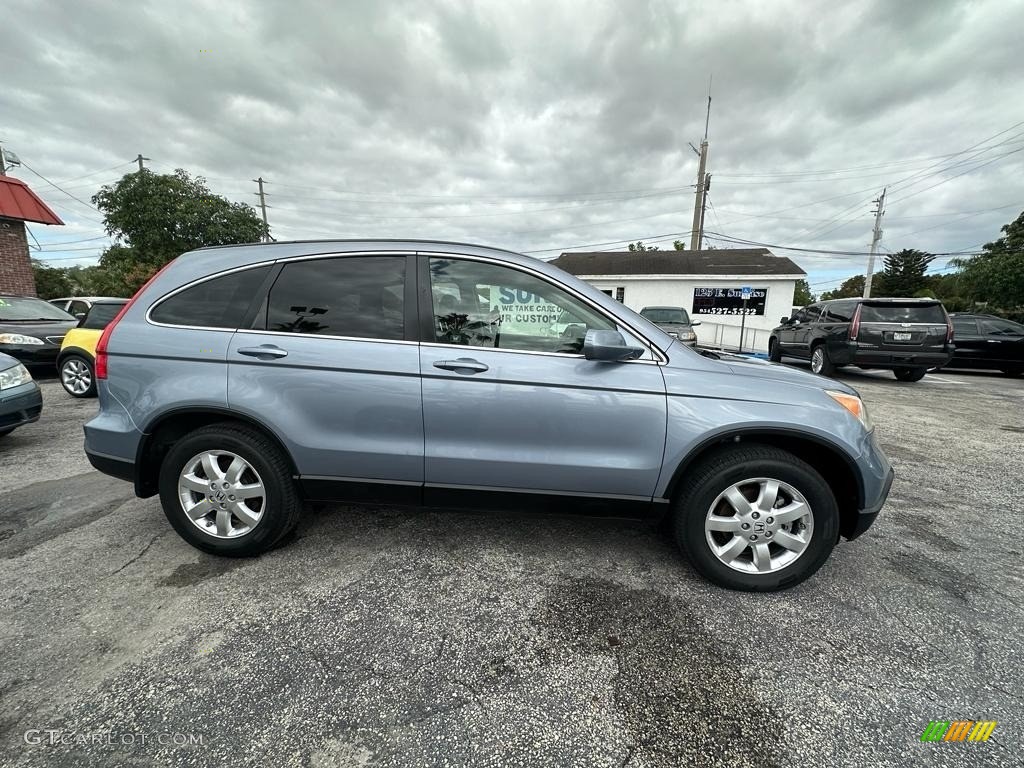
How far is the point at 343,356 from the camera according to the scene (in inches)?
91.0

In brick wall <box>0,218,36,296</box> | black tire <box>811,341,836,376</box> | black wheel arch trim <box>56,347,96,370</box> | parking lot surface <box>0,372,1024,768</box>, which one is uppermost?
brick wall <box>0,218,36,296</box>

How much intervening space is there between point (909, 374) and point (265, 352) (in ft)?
40.0

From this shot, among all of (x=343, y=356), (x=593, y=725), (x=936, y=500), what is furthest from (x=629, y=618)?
(x=936, y=500)

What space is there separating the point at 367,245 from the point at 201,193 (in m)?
28.3

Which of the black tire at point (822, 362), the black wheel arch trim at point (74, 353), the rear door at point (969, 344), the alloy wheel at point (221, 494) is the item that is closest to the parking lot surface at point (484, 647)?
the alloy wheel at point (221, 494)

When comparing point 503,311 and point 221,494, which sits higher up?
point 503,311

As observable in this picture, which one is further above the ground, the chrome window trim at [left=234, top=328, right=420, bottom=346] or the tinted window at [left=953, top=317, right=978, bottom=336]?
the chrome window trim at [left=234, top=328, right=420, bottom=346]

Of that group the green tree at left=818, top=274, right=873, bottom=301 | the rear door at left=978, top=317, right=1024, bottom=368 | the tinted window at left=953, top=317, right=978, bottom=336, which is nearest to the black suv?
the tinted window at left=953, top=317, right=978, bottom=336

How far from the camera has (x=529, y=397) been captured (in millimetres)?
2234

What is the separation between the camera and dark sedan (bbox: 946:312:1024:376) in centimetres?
1023

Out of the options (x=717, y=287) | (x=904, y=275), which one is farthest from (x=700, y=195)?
(x=904, y=275)

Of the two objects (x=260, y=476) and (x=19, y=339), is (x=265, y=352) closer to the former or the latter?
(x=260, y=476)

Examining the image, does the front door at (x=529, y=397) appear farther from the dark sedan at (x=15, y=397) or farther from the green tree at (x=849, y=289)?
the green tree at (x=849, y=289)

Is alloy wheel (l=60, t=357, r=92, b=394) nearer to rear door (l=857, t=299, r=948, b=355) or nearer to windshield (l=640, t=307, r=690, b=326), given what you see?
windshield (l=640, t=307, r=690, b=326)
